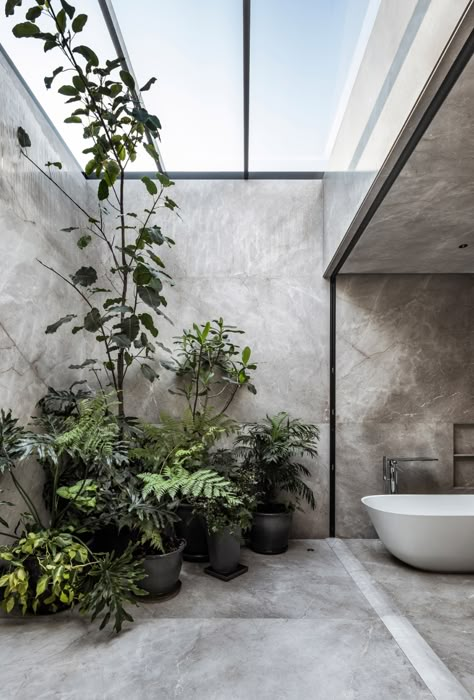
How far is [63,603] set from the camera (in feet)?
7.11

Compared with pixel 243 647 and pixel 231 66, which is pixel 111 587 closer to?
pixel 243 647

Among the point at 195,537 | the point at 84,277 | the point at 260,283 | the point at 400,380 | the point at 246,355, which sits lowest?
the point at 195,537

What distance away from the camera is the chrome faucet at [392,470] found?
10.5 ft

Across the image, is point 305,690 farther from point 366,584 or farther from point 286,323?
point 286,323

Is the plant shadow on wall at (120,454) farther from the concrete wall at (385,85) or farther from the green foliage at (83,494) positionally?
the concrete wall at (385,85)

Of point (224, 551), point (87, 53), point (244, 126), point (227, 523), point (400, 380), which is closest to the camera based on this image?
point (87, 53)

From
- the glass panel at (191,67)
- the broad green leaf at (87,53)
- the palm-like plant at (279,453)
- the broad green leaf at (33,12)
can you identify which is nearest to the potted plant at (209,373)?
the palm-like plant at (279,453)

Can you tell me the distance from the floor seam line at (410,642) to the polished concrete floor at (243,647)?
0.03m

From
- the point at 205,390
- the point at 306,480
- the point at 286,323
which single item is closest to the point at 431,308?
the point at 286,323

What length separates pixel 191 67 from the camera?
2.58m

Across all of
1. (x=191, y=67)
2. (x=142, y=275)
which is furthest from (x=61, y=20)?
(x=142, y=275)

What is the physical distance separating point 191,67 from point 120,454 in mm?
2299

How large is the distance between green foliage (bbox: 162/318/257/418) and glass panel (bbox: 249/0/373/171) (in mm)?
1409

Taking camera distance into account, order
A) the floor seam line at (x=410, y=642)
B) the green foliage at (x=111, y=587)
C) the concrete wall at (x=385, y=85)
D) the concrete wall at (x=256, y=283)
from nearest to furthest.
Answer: the concrete wall at (x=385, y=85)
the floor seam line at (x=410, y=642)
the green foliage at (x=111, y=587)
the concrete wall at (x=256, y=283)
